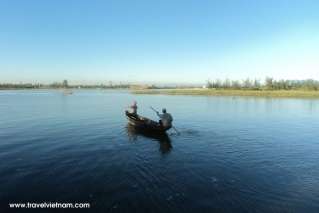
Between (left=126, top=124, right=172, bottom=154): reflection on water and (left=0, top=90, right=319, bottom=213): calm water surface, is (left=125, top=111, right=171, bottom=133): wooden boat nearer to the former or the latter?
(left=126, top=124, right=172, bottom=154): reflection on water

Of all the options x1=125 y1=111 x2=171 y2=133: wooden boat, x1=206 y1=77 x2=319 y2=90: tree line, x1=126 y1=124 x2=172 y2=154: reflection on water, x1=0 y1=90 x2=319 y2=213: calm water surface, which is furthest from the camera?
x1=206 y1=77 x2=319 y2=90: tree line

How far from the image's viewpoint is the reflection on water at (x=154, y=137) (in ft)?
64.5

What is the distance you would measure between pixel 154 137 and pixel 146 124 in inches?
68.2

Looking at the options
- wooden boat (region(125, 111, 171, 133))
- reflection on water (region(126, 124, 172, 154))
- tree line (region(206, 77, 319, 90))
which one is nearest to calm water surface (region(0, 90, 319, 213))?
reflection on water (region(126, 124, 172, 154))

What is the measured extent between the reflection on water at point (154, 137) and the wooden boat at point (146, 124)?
0.43 meters

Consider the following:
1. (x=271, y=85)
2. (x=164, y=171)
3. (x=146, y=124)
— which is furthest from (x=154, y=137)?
(x=271, y=85)

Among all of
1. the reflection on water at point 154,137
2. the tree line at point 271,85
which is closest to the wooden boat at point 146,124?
the reflection on water at point 154,137

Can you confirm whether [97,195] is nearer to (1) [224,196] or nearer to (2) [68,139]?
(1) [224,196]

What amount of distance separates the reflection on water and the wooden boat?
432 millimetres

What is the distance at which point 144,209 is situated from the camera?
9.92m

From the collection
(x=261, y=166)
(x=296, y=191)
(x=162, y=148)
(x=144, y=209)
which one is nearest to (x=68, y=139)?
(x=162, y=148)

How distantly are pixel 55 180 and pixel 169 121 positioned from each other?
12768 millimetres

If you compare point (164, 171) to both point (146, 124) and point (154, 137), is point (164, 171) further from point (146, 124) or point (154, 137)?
point (146, 124)

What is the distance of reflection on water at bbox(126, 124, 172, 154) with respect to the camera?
19672 mm
